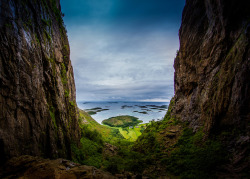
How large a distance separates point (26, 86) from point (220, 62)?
653 inches

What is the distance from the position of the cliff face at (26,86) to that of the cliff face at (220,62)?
1375 cm

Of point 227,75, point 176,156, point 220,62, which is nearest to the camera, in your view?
point 227,75

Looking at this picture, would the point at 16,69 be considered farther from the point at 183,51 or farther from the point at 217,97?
the point at 183,51

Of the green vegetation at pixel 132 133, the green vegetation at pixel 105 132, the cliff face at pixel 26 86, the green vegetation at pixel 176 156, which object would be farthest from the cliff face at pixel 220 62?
the green vegetation at pixel 132 133

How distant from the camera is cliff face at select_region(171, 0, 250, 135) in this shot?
6.52 metres

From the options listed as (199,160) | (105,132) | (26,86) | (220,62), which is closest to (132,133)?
(105,132)

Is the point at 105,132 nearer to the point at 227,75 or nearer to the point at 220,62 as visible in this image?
the point at 227,75

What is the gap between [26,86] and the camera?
5.57m

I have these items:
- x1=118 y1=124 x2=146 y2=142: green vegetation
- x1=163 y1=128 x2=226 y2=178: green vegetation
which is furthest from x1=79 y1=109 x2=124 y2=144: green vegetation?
x1=163 y1=128 x2=226 y2=178: green vegetation

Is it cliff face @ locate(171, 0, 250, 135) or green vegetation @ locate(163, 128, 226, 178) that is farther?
cliff face @ locate(171, 0, 250, 135)

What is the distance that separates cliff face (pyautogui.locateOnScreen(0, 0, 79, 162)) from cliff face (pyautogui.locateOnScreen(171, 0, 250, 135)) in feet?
45.1

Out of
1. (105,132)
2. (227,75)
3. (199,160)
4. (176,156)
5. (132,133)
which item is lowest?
(132,133)

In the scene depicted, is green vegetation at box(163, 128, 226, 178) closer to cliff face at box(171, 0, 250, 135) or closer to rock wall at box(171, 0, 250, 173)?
rock wall at box(171, 0, 250, 173)

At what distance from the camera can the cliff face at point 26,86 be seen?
4.65 metres
